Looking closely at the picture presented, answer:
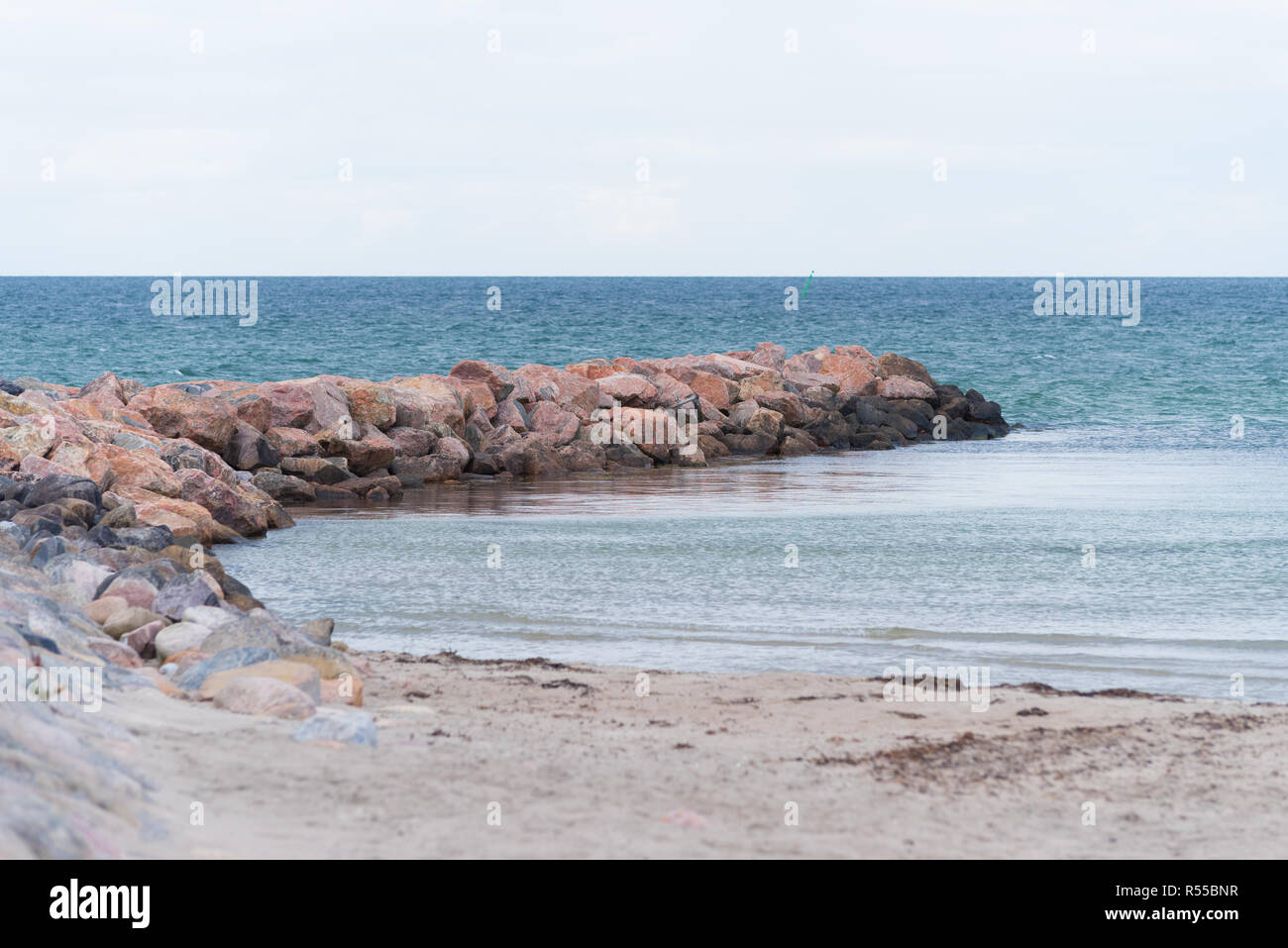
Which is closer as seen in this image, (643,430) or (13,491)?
(13,491)

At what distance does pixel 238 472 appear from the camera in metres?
18.0

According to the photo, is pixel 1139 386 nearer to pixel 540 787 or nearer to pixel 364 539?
pixel 364 539

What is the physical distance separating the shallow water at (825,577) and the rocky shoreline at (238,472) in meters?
1.17

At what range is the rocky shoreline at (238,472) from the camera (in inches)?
255

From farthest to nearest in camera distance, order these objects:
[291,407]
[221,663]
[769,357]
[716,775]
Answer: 1. [769,357]
2. [291,407]
3. [221,663]
4. [716,775]

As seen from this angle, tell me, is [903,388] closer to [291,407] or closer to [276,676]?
[291,407]

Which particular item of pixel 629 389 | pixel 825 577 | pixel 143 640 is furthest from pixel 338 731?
pixel 629 389

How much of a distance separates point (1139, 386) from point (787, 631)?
3214 cm

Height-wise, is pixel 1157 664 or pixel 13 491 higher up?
pixel 13 491

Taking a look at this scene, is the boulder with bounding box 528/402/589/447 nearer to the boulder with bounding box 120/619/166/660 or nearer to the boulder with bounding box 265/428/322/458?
the boulder with bounding box 265/428/322/458

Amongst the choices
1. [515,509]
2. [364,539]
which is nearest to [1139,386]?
[515,509]

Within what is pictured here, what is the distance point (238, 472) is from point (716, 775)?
1289cm

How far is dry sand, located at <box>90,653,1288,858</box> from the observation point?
5.46 meters

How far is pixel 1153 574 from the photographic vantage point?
1287 centimetres
